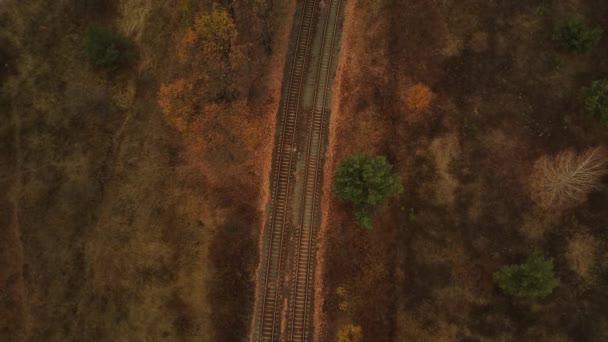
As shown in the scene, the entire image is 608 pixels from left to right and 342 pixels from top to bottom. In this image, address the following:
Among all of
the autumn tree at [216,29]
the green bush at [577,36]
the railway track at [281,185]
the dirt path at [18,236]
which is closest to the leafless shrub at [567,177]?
the green bush at [577,36]

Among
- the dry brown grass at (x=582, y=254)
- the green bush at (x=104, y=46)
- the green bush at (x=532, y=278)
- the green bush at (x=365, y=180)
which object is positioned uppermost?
the green bush at (x=104, y=46)

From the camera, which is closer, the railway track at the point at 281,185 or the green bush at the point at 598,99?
the green bush at the point at 598,99

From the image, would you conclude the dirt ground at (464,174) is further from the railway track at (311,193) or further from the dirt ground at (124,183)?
the dirt ground at (124,183)

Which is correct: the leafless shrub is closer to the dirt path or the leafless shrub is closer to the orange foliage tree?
the orange foliage tree

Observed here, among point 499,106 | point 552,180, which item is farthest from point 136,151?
point 552,180

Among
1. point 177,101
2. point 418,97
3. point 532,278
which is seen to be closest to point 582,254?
point 532,278

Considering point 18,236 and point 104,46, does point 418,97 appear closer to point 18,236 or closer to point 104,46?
point 104,46

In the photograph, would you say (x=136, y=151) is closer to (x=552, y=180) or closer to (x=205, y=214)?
(x=205, y=214)

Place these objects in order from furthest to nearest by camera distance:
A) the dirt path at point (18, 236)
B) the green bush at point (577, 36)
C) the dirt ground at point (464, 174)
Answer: the dirt path at point (18, 236) < the green bush at point (577, 36) < the dirt ground at point (464, 174)
